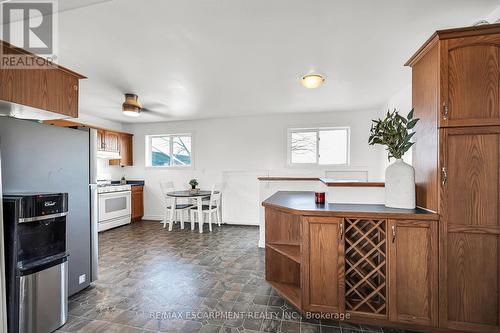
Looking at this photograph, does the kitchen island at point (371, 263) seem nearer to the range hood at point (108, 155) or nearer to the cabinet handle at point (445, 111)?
the cabinet handle at point (445, 111)

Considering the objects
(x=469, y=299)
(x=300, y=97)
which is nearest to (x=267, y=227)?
(x=469, y=299)

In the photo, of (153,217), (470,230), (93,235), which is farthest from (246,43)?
(153,217)

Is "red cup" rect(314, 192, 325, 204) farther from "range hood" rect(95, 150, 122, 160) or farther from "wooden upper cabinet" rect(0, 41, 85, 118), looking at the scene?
"range hood" rect(95, 150, 122, 160)

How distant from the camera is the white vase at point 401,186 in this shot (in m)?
1.89

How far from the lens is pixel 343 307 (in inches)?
71.9

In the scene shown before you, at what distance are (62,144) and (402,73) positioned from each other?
3.91 metres

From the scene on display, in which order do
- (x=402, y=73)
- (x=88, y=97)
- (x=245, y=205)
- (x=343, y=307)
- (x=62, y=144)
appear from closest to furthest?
(x=343, y=307) → (x=62, y=144) → (x=402, y=73) → (x=88, y=97) → (x=245, y=205)

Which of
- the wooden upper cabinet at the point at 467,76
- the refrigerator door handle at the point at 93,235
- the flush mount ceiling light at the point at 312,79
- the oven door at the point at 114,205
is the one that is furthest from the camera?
the oven door at the point at 114,205

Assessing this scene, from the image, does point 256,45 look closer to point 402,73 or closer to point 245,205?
point 402,73

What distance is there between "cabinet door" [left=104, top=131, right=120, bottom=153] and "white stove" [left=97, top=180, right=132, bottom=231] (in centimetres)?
79

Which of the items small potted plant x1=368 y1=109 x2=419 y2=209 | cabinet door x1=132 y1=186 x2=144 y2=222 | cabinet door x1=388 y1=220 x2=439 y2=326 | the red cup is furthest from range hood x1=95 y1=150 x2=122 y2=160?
cabinet door x1=388 y1=220 x2=439 y2=326

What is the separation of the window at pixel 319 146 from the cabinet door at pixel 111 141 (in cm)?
408

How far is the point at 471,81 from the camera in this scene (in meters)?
1.64

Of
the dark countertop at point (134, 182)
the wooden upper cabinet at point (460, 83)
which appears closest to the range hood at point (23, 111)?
the wooden upper cabinet at point (460, 83)
